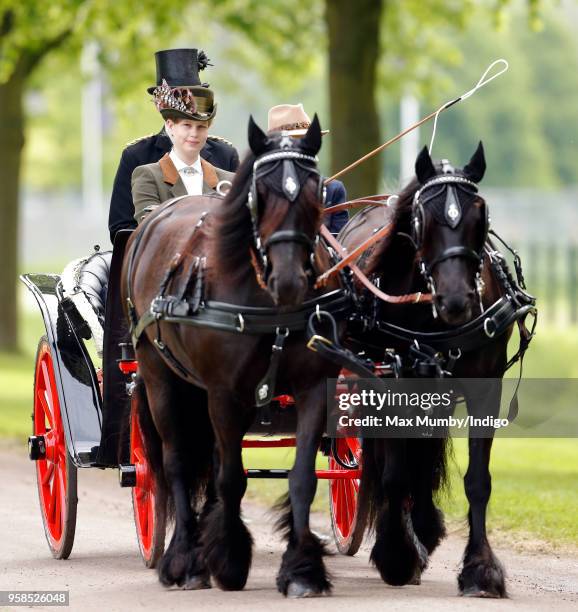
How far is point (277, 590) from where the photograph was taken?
6.55m

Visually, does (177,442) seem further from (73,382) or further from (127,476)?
(73,382)

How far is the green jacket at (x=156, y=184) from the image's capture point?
7.98 meters

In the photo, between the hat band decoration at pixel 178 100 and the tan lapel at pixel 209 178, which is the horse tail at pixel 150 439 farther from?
the hat band decoration at pixel 178 100

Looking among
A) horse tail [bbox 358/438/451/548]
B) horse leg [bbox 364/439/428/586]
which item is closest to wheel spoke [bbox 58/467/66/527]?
horse tail [bbox 358/438/451/548]

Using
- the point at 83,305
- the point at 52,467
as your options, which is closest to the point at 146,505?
the point at 52,467

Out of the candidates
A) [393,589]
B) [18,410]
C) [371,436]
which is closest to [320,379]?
[371,436]

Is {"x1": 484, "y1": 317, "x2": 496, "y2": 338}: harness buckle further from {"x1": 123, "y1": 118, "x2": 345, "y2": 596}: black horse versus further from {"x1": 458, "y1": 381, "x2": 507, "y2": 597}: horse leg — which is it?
{"x1": 123, "y1": 118, "x2": 345, "y2": 596}: black horse

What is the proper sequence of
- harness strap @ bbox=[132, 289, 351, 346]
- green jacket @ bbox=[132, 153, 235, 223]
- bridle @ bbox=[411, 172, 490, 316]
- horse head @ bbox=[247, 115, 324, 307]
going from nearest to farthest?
1. horse head @ bbox=[247, 115, 324, 307]
2. bridle @ bbox=[411, 172, 490, 316]
3. harness strap @ bbox=[132, 289, 351, 346]
4. green jacket @ bbox=[132, 153, 235, 223]

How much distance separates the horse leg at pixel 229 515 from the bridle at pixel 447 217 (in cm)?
99

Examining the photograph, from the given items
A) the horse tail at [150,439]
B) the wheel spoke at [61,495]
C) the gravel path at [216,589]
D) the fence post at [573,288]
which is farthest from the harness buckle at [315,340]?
the fence post at [573,288]

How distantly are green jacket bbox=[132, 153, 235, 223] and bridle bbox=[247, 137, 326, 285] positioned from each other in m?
1.72

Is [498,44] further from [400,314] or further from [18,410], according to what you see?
[400,314]

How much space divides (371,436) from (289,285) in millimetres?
1227

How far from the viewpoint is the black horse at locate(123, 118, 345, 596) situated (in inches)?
241
